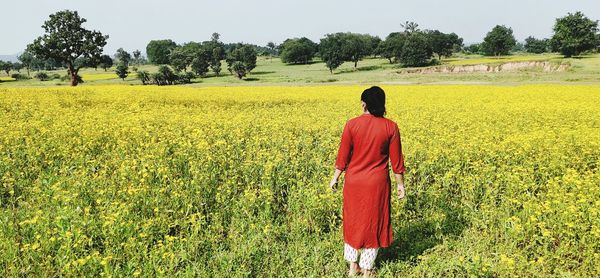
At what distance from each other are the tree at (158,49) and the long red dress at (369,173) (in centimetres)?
14634

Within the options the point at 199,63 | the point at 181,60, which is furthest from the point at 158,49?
the point at 199,63

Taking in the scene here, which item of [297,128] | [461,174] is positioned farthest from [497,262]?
[297,128]

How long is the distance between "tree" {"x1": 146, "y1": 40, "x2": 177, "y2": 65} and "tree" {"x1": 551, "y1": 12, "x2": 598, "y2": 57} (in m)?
117

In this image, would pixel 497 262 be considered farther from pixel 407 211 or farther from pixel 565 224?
pixel 407 211

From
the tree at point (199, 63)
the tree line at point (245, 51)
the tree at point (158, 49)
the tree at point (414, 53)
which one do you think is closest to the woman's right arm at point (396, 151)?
the tree line at point (245, 51)

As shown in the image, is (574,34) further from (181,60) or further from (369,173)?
(369,173)

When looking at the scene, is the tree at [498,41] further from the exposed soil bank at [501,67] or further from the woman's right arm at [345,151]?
the woman's right arm at [345,151]

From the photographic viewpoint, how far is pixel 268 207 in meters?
6.16

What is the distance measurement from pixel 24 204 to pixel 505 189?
7.94 m

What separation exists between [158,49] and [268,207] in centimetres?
15870

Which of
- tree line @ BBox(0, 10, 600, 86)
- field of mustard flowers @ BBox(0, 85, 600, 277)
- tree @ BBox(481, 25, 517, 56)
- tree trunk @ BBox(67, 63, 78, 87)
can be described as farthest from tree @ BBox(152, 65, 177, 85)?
tree @ BBox(481, 25, 517, 56)

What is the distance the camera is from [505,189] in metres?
7.06

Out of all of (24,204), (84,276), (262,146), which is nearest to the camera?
(84,276)

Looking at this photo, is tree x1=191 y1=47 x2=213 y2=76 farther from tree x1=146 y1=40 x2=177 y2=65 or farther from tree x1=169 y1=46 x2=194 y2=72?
tree x1=146 y1=40 x2=177 y2=65
